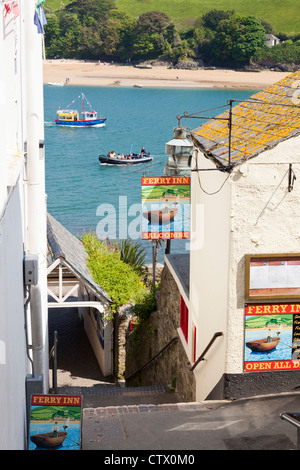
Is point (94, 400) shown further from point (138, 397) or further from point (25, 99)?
point (25, 99)

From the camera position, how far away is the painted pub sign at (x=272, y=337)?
1045cm

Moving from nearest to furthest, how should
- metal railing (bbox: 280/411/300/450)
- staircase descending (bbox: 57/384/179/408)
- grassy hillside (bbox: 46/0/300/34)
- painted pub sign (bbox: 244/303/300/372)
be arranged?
metal railing (bbox: 280/411/300/450)
painted pub sign (bbox: 244/303/300/372)
staircase descending (bbox: 57/384/179/408)
grassy hillside (bbox: 46/0/300/34)

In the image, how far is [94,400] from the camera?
13805 millimetres

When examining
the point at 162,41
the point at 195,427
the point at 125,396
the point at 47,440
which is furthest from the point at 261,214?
the point at 162,41

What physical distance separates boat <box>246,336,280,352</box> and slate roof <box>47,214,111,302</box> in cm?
832

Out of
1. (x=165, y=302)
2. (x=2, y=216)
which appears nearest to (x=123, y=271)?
(x=165, y=302)

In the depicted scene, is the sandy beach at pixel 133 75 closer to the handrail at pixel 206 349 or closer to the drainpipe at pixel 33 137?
the drainpipe at pixel 33 137

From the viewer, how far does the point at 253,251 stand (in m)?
10.2

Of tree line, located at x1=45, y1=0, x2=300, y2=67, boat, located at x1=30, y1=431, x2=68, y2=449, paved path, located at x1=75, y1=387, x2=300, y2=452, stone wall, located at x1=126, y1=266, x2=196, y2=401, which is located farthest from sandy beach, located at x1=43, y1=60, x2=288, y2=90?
boat, located at x1=30, y1=431, x2=68, y2=449

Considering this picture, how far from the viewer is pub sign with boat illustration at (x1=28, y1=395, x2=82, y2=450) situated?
26.5ft

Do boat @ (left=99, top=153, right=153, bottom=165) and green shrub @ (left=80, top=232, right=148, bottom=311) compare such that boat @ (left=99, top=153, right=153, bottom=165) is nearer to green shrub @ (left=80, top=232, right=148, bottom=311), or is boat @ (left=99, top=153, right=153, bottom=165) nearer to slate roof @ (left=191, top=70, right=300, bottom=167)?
green shrub @ (left=80, top=232, right=148, bottom=311)

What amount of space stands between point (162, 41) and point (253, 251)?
129936 mm
